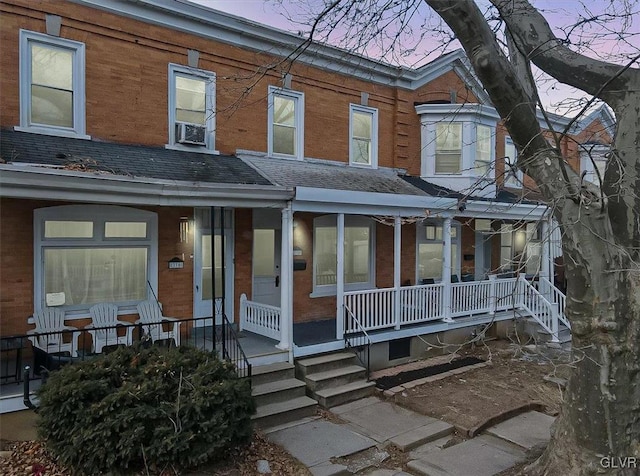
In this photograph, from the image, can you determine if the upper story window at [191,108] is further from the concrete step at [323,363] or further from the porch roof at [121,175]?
the concrete step at [323,363]

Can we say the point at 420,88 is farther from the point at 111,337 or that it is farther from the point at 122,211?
the point at 111,337

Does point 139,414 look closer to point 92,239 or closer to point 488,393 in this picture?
point 92,239

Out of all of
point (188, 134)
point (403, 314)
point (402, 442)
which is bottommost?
point (402, 442)

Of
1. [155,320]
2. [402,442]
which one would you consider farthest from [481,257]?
[155,320]

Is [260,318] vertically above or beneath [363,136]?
beneath

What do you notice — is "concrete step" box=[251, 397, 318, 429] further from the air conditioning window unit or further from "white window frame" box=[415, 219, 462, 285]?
"white window frame" box=[415, 219, 462, 285]

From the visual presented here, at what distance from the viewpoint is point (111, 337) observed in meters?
7.63

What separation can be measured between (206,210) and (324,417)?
4.53 meters

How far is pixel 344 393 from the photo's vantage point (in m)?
7.59

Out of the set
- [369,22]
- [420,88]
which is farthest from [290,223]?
[420,88]

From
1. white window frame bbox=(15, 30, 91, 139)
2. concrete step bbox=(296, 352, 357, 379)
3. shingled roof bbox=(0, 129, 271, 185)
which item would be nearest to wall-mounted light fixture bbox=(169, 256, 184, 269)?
shingled roof bbox=(0, 129, 271, 185)

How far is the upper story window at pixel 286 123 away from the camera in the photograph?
10.3m

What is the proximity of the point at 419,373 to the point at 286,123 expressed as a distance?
602 cm

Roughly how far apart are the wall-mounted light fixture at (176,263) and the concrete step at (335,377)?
3144mm
